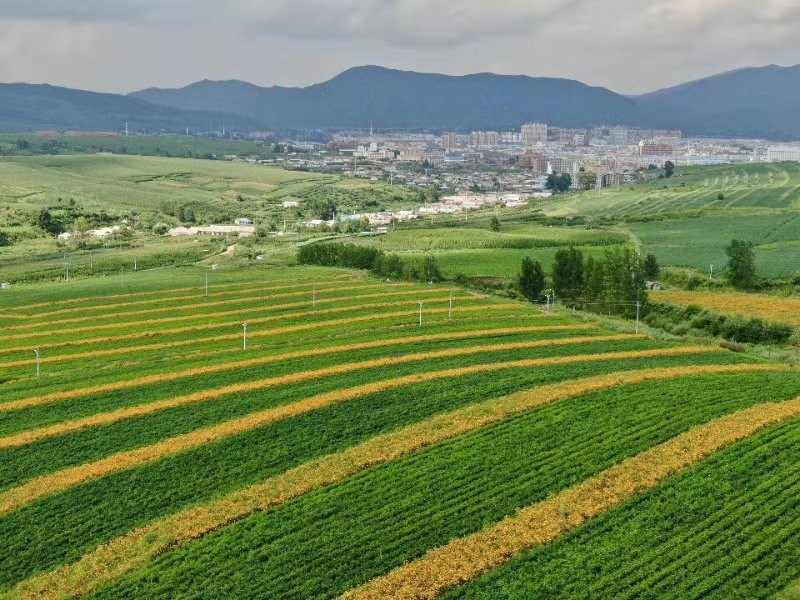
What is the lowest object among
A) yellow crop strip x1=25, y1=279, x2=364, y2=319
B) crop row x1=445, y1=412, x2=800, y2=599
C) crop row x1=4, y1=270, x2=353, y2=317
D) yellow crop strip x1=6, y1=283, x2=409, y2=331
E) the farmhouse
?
the farmhouse

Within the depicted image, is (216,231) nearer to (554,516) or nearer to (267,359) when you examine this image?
(267,359)

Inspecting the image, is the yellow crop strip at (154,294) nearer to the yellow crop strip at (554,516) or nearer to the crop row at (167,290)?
the crop row at (167,290)

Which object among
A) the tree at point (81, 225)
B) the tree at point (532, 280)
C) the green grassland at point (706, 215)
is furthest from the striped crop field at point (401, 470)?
the tree at point (81, 225)

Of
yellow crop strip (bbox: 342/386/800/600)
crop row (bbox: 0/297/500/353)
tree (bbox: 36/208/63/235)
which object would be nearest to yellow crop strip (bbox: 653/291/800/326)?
crop row (bbox: 0/297/500/353)

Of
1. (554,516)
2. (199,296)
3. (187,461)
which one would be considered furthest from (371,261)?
(554,516)

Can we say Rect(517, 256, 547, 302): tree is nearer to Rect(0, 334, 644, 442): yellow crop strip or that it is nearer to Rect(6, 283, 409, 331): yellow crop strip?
Rect(6, 283, 409, 331): yellow crop strip

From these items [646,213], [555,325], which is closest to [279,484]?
[555,325]
